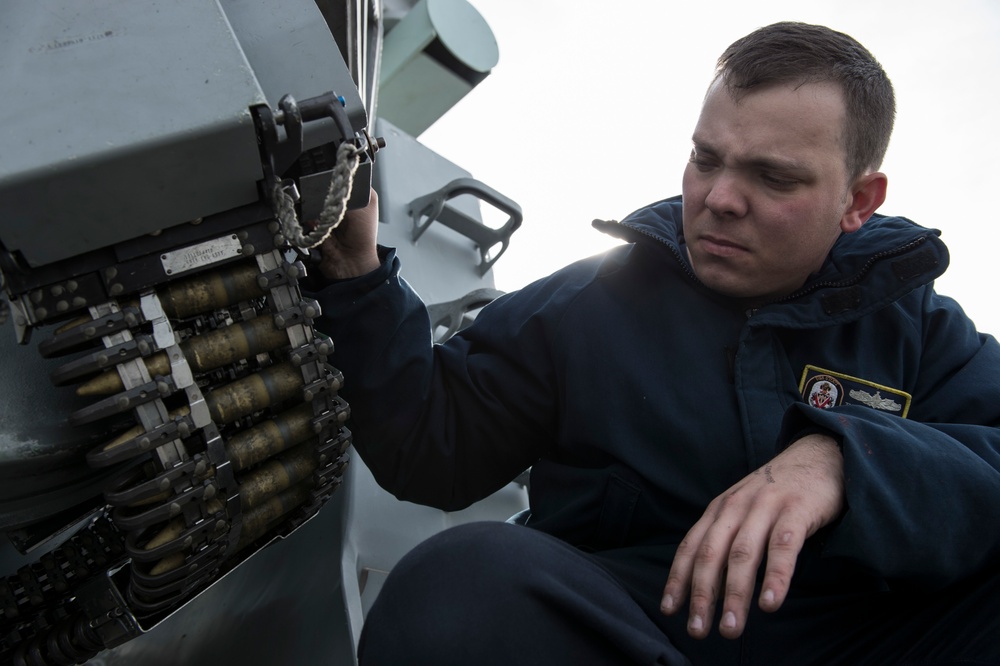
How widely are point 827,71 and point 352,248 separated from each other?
1.00 metres

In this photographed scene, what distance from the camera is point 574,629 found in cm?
117

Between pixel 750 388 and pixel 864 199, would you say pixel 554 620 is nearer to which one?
pixel 750 388

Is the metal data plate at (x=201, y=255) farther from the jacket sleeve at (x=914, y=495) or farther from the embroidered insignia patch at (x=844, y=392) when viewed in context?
the embroidered insignia patch at (x=844, y=392)

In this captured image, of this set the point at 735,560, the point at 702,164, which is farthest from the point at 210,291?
the point at 702,164

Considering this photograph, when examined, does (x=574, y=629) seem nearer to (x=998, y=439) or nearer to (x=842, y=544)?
(x=842, y=544)

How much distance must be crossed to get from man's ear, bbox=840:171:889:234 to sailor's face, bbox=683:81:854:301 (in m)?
0.10

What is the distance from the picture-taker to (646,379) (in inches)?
69.8

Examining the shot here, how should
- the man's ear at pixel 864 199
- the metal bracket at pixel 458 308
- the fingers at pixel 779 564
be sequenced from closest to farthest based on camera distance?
the fingers at pixel 779 564 → the man's ear at pixel 864 199 → the metal bracket at pixel 458 308

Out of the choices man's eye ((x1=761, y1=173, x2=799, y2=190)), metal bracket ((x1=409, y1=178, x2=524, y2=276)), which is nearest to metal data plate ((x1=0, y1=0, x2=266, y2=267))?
man's eye ((x1=761, y1=173, x2=799, y2=190))

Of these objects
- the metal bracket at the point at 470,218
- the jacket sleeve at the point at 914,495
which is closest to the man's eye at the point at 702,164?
the jacket sleeve at the point at 914,495

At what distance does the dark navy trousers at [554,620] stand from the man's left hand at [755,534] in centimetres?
9

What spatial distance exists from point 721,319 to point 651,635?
78 centimetres

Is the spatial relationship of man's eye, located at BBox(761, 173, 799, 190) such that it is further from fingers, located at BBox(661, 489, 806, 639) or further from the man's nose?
fingers, located at BBox(661, 489, 806, 639)

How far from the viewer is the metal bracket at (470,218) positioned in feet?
12.4
